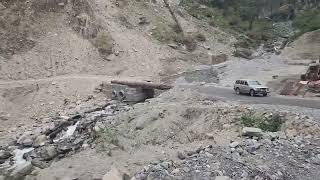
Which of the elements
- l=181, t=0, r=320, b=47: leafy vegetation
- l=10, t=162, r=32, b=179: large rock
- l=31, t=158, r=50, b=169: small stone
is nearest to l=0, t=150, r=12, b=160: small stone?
l=10, t=162, r=32, b=179: large rock

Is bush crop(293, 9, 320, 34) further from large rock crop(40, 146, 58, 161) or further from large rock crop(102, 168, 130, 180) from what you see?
large rock crop(102, 168, 130, 180)

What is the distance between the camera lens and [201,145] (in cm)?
2262

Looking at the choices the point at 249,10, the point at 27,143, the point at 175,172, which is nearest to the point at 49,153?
the point at 27,143

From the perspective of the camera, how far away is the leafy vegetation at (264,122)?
934 inches

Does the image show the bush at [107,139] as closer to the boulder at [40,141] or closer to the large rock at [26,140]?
the boulder at [40,141]

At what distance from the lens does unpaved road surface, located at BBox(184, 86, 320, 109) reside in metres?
28.5

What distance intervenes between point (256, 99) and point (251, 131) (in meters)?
9.83

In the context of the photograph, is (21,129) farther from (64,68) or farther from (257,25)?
(257,25)

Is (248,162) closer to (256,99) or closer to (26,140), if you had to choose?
(256,99)

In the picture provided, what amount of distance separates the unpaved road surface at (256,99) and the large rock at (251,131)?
593 cm

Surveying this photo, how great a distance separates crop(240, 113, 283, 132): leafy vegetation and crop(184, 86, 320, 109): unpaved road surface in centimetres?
397

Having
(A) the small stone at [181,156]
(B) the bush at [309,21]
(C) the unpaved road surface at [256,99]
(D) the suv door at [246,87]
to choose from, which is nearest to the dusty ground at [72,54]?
(C) the unpaved road surface at [256,99]

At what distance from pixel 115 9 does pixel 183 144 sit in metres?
33.4

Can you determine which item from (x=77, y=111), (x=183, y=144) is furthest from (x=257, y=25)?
(x=183, y=144)
